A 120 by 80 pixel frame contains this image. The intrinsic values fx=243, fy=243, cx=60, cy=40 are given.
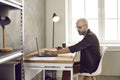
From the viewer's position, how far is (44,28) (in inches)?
208

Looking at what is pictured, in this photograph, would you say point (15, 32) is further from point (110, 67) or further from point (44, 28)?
point (110, 67)

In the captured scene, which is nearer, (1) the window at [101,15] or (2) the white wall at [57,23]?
(2) the white wall at [57,23]

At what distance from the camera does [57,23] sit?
5.34 m

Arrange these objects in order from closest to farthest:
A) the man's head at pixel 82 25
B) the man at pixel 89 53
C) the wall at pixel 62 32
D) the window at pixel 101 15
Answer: the man at pixel 89 53 → the man's head at pixel 82 25 → the wall at pixel 62 32 → the window at pixel 101 15

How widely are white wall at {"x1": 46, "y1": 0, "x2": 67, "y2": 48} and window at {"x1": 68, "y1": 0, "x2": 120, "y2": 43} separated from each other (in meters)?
0.33

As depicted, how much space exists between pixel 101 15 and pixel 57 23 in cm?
103

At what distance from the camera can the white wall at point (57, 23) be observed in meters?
5.31

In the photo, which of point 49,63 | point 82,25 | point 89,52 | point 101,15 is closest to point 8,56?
point 49,63

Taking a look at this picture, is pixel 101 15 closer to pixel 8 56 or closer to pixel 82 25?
pixel 82 25

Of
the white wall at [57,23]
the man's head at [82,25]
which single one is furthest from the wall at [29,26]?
the man's head at [82,25]

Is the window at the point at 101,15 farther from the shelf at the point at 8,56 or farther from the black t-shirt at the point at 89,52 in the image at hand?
the shelf at the point at 8,56

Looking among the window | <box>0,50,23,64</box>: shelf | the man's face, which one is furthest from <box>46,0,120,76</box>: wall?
<box>0,50,23,64</box>: shelf

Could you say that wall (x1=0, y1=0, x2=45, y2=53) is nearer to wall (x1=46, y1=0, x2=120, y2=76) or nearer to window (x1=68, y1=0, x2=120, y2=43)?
wall (x1=46, y1=0, x2=120, y2=76)

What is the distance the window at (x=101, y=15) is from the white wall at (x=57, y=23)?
327 mm
